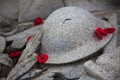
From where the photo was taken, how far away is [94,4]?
381 cm

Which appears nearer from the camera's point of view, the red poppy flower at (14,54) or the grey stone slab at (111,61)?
the grey stone slab at (111,61)

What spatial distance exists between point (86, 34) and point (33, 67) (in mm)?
594

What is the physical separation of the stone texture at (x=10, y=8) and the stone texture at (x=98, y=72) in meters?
2.06

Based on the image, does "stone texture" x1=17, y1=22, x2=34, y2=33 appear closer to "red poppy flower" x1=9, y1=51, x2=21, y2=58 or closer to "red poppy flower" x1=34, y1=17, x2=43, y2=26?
"red poppy flower" x1=34, y1=17, x2=43, y2=26

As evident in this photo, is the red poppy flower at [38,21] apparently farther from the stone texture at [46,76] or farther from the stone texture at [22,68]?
the stone texture at [46,76]

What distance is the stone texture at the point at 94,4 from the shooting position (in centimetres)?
378

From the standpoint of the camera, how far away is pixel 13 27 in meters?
3.80

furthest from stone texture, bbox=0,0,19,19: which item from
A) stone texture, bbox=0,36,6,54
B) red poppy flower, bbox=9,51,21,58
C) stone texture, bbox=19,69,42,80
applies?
stone texture, bbox=19,69,42,80

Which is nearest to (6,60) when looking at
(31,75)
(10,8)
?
(31,75)

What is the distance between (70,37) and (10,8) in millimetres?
1686

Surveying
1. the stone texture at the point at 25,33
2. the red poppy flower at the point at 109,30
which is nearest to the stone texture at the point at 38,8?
the stone texture at the point at 25,33

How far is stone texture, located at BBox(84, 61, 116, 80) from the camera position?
204 centimetres

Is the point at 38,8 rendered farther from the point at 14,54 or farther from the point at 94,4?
the point at 14,54

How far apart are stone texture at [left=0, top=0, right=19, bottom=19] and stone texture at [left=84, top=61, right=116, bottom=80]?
2061 mm
